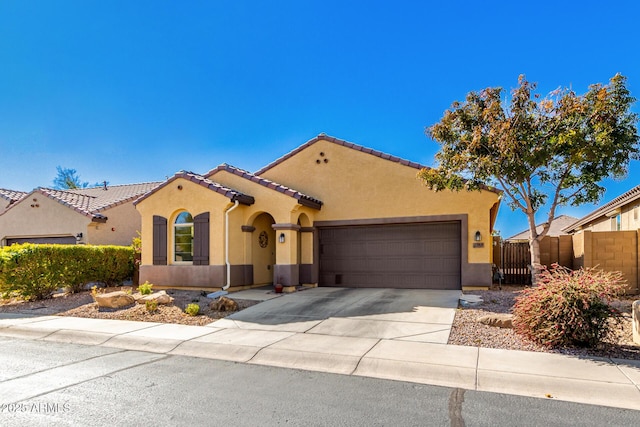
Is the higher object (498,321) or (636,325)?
(636,325)

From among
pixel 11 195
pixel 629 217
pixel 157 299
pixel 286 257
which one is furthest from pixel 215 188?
pixel 11 195

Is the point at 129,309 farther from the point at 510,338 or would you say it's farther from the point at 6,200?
the point at 6,200

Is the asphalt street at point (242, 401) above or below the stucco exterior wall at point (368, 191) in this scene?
below

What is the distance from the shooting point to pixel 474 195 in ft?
42.4

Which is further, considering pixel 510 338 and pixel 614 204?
pixel 614 204

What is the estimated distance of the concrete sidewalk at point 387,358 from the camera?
5035mm

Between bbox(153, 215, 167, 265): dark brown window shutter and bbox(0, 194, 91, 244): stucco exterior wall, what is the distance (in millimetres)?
5846

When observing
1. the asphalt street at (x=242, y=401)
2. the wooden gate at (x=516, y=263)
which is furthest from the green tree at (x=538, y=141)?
the asphalt street at (x=242, y=401)

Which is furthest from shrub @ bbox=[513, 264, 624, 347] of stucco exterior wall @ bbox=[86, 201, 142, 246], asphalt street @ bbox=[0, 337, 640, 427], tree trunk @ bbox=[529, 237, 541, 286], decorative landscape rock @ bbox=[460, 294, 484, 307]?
stucco exterior wall @ bbox=[86, 201, 142, 246]

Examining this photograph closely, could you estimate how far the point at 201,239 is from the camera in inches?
526

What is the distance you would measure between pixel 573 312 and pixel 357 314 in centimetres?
459

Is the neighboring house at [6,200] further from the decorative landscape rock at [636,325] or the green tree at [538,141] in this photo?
the decorative landscape rock at [636,325]

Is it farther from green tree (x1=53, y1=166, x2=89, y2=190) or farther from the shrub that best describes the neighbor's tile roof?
green tree (x1=53, y1=166, x2=89, y2=190)

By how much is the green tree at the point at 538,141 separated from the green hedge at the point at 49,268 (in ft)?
39.1
